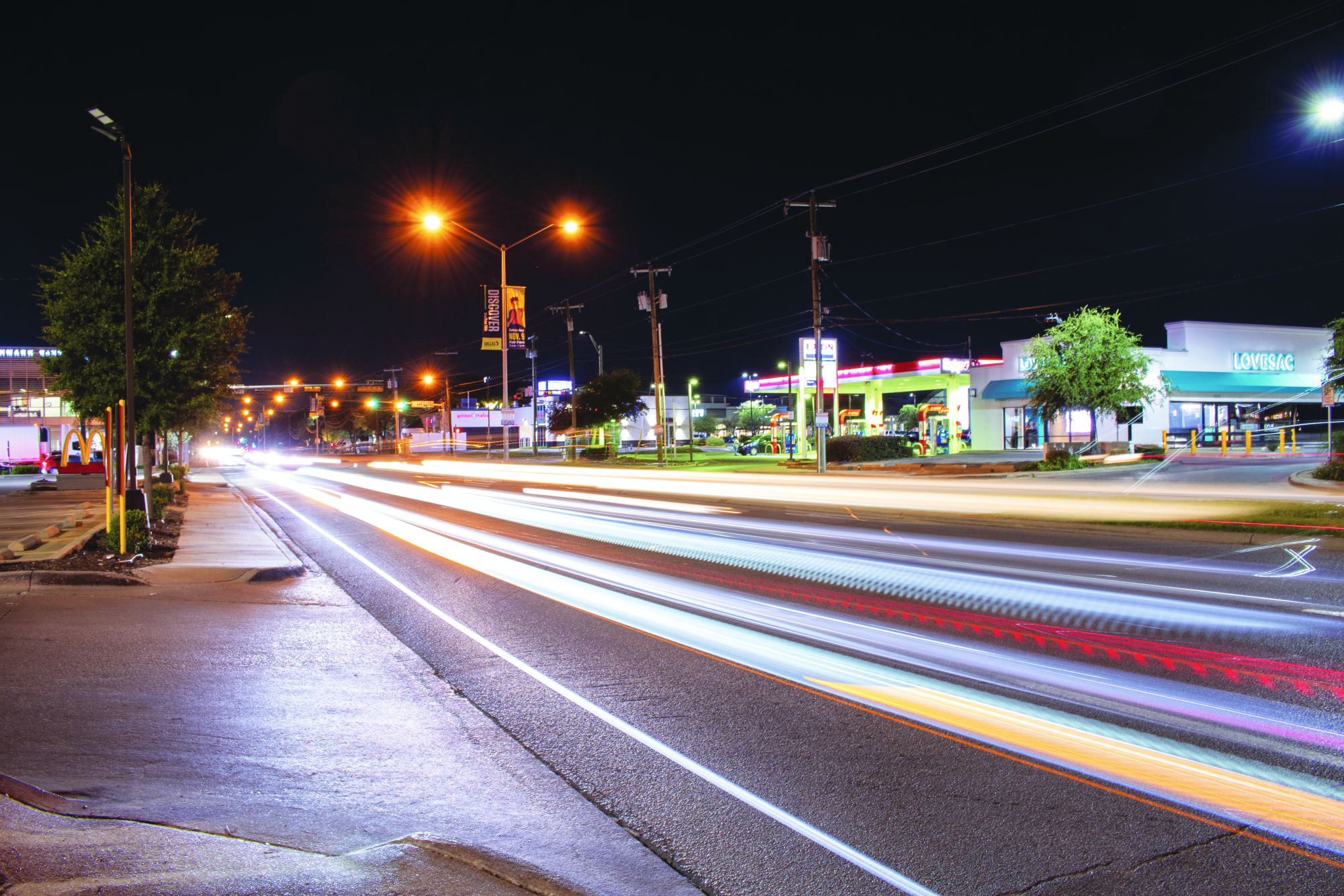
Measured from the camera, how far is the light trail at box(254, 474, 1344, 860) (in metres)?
3.77

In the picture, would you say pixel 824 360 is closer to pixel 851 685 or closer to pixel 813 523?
pixel 813 523

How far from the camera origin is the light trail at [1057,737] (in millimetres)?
3773

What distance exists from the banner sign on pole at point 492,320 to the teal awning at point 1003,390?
28.3m

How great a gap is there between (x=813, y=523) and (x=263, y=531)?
427 inches

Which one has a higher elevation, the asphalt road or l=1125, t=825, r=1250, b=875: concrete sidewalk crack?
l=1125, t=825, r=1250, b=875: concrete sidewalk crack

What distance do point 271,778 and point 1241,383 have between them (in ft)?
173

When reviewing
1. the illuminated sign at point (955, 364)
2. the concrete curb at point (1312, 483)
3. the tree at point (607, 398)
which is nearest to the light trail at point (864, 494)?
the concrete curb at point (1312, 483)

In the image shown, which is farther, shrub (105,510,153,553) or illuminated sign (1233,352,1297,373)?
illuminated sign (1233,352,1297,373)

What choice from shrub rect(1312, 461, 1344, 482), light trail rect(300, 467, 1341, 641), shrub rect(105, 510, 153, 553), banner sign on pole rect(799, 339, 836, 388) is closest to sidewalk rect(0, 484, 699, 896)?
light trail rect(300, 467, 1341, 641)

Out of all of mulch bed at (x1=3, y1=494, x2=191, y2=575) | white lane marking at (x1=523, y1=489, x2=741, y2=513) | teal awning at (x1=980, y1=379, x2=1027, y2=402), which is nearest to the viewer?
mulch bed at (x1=3, y1=494, x2=191, y2=575)

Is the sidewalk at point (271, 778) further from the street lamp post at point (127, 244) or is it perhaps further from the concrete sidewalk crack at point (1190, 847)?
the street lamp post at point (127, 244)

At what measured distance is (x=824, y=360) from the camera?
1521 inches

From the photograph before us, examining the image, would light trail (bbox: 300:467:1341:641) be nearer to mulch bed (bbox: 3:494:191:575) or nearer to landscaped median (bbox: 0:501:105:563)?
mulch bed (bbox: 3:494:191:575)

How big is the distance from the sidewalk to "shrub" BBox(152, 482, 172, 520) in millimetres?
11125
